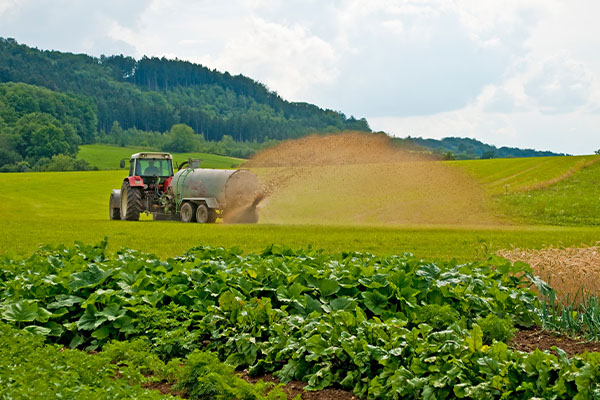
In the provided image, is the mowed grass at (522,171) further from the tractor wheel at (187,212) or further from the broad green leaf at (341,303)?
the broad green leaf at (341,303)

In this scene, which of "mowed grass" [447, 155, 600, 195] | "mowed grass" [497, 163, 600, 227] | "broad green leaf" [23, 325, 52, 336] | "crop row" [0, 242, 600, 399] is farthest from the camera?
"mowed grass" [447, 155, 600, 195]

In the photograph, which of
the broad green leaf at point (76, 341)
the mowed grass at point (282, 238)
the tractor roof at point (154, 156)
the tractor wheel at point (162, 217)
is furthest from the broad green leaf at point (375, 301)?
the tractor roof at point (154, 156)

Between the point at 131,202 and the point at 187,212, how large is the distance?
8.41 feet

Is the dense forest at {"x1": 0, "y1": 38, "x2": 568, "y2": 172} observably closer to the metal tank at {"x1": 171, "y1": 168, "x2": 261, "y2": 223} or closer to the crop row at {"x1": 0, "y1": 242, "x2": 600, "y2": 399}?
the metal tank at {"x1": 171, "y1": 168, "x2": 261, "y2": 223}

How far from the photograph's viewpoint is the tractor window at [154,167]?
27.6 m

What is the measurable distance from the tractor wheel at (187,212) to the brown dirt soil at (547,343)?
66.4 feet

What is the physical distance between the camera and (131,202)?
27.1 meters

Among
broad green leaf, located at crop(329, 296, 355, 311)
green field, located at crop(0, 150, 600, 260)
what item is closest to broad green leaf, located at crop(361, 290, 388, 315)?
broad green leaf, located at crop(329, 296, 355, 311)

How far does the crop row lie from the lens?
463 centimetres

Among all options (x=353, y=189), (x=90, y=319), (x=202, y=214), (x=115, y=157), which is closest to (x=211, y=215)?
(x=202, y=214)

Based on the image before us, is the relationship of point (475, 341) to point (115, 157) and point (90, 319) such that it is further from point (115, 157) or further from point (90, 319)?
point (115, 157)

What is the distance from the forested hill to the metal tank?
80013 millimetres

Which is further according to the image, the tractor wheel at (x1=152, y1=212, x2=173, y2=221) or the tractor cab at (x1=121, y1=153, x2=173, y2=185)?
the tractor wheel at (x1=152, y1=212, x2=173, y2=221)

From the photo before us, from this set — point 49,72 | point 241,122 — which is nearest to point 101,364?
point 241,122
